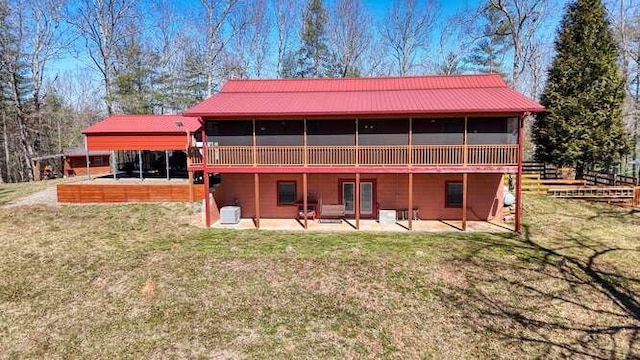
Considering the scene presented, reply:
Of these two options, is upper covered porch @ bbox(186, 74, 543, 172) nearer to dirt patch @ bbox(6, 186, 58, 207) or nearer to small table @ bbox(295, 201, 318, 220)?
small table @ bbox(295, 201, 318, 220)

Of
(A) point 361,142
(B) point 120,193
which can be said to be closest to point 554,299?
(A) point 361,142

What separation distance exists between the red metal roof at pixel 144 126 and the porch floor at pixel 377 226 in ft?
22.7

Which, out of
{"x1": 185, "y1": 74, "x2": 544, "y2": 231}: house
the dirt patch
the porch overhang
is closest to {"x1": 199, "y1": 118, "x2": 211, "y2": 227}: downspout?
{"x1": 185, "y1": 74, "x2": 544, "y2": 231}: house

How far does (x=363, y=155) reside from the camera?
1439cm

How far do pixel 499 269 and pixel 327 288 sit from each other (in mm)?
5105

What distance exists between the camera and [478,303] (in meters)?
8.97

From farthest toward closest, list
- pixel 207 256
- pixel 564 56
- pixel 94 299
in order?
pixel 564 56
pixel 207 256
pixel 94 299

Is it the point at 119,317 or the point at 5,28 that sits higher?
the point at 5,28

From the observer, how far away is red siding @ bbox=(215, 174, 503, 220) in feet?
51.0

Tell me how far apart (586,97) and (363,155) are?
14.4 m

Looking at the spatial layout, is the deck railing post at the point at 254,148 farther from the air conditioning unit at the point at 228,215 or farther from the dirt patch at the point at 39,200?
the dirt patch at the point at 39,200

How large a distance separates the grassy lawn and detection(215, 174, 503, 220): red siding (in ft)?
8.27

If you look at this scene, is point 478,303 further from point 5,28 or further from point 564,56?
point 5,28

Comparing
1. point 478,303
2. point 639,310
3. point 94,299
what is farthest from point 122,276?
point 639,310
